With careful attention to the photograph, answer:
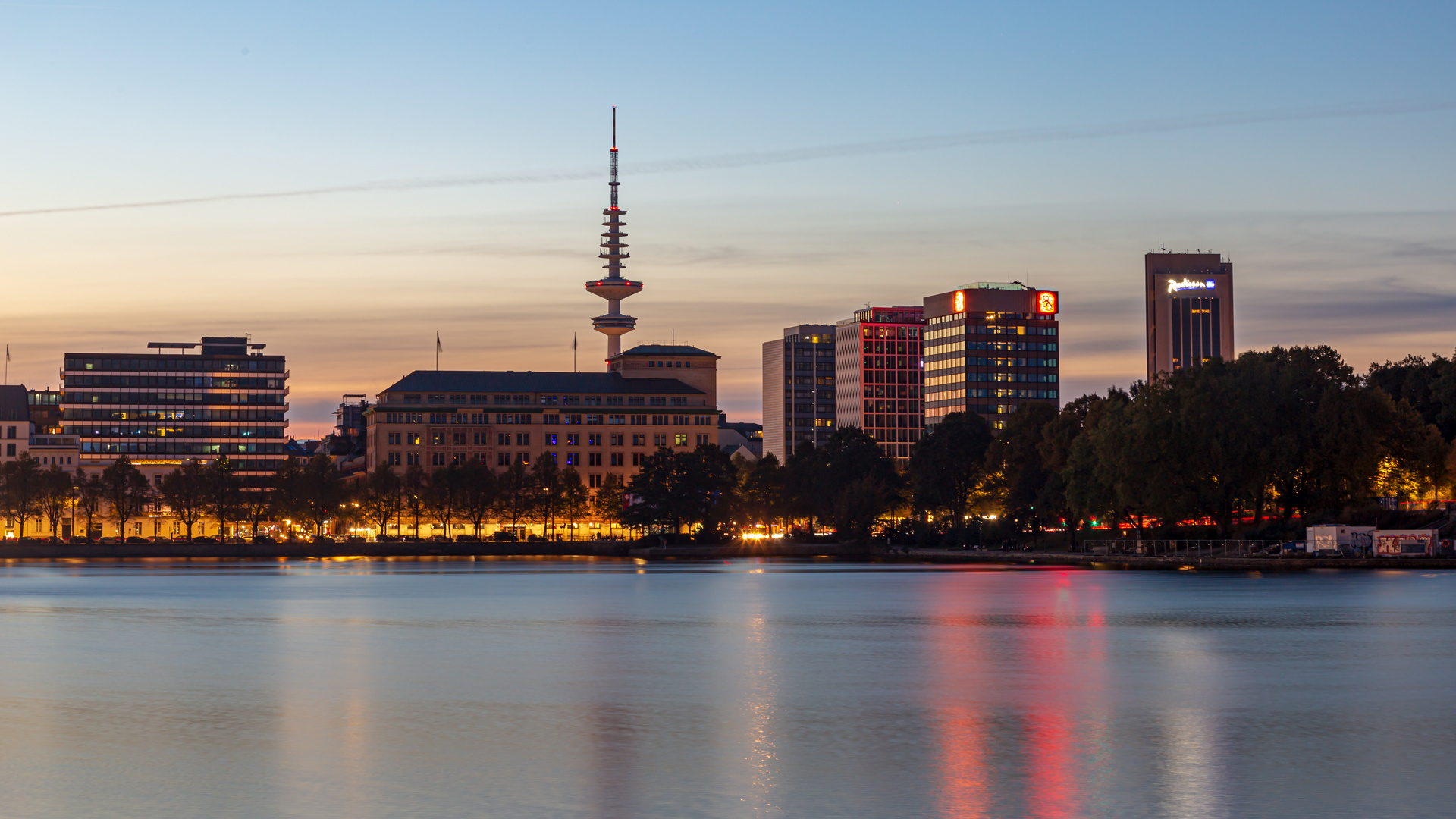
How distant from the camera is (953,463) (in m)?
191

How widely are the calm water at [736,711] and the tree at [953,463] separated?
105 metres

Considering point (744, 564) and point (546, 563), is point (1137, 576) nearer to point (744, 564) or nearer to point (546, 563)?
point (744, 564)

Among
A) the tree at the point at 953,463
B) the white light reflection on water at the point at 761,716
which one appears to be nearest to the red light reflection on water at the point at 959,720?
the white light reflection on water at the point at 761,716

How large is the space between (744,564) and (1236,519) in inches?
2120

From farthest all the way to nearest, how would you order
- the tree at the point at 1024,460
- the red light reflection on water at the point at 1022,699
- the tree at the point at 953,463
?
the tree at the point at 953,463 → the tree at the point at 1024,460 → the red light reflection on water at the point at 1022,699

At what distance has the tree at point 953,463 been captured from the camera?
626ft

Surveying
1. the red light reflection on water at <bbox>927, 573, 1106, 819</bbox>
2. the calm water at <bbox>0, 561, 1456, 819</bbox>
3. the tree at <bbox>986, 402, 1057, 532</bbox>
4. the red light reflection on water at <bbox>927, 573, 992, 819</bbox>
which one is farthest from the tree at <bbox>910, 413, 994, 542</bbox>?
the red light reflection on water at <bbox>927, 573, 992, 819</bbox>

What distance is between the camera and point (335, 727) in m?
37.3

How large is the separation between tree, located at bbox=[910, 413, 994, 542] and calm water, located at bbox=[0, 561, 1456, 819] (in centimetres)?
10520

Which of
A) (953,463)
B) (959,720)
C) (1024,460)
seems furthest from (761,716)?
(953,463)

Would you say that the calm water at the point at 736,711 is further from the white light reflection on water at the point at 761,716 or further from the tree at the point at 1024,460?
the tree at the point at 1024,460

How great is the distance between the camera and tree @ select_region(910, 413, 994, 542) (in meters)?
191

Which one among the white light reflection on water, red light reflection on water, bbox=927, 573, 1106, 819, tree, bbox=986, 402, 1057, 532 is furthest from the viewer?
tree, bbox=986, 402, 1057, 532

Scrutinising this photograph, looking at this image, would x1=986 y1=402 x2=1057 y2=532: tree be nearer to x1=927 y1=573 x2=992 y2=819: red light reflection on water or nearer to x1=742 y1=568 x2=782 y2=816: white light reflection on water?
x1=927 y1=573 x2=992 y2=819: red light reflection on water
